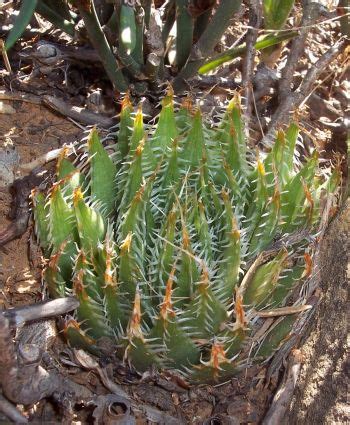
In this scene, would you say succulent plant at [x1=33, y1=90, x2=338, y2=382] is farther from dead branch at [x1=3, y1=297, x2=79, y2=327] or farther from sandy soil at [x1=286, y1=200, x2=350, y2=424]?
sandy soil at [x1=286, y1=200, x2=350, y2=424]

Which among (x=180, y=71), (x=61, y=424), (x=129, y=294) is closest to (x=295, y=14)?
(x=180, y=71)

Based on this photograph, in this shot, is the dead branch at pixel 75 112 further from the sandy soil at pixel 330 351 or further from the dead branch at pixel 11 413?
the dead branch at pixel 11 413

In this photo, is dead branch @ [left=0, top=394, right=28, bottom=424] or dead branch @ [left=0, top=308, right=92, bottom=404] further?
dead branch @ [left=0, top=394, right=28, bottom=424]

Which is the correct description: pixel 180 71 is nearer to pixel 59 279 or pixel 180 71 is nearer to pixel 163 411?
pixel 59 279

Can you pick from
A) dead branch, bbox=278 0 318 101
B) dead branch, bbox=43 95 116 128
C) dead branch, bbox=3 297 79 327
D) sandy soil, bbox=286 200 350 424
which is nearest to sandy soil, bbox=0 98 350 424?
sandy soil, bbox=286 200 350 424

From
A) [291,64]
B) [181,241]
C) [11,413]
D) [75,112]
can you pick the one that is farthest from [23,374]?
[291,64]

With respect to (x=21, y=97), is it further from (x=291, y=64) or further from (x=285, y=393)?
(x=285, y=393)

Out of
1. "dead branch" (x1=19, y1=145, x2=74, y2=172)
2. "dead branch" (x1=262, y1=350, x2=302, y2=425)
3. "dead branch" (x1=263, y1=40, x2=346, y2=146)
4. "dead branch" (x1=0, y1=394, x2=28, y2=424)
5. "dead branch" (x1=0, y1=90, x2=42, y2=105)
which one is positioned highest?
"dead branch" (x1=263, y1=40, x2=346, y2=146)
